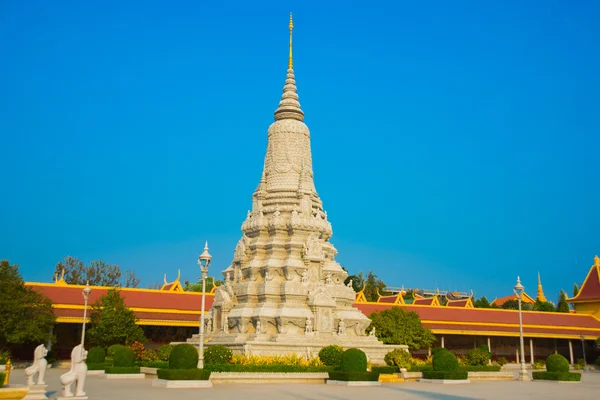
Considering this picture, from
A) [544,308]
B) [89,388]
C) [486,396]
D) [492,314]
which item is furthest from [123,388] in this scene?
[544,308]

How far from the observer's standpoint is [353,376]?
2770 centimetres

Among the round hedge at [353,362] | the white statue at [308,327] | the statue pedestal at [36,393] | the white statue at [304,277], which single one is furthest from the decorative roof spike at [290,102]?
the statue pedestal at [36,393]

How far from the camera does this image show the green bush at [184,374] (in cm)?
2483

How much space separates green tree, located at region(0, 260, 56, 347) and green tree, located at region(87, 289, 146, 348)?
2.70 m

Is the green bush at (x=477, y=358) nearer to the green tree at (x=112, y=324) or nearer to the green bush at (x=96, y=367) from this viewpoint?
the green bush at (x=96, y=367)

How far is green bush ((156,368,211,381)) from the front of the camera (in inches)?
977

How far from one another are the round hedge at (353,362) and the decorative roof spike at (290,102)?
1955cm

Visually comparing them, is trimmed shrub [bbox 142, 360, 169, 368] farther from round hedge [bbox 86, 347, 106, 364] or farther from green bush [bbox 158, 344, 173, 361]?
round hedge [bbox 86, 347, 106, 364]

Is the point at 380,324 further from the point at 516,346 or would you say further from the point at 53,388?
the point at 53,388

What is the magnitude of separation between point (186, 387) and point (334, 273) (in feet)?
55.2

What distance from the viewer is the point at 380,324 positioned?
46094mm

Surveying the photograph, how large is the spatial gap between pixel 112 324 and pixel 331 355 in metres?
16.7

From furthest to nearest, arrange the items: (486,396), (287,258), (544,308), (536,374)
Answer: (544,308)
(287,258)
(536,374)
(486,396)

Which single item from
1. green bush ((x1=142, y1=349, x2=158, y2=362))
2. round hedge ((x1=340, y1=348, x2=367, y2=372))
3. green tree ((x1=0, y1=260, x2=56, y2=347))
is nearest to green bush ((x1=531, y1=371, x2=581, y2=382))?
round hedge ((x1=340, y1=348, x2=367, y2=372))
